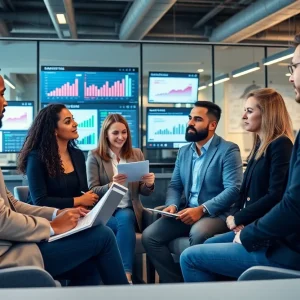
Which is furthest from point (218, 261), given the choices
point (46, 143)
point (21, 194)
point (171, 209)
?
point (21, 194)

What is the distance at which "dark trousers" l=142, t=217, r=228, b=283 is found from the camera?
2709 millimetres

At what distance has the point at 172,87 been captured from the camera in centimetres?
583

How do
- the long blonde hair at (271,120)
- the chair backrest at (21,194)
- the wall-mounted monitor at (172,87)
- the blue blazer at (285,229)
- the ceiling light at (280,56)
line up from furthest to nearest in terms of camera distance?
1. the ceiling light at (280,56)
2. the wall-mounted monitor at (172,87)
3. the chair backrest at (21,194)
4. the long blonde hair at (271,120)
5. the blue blazer at (285,229)

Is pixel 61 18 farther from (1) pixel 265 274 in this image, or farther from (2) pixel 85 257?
(1) pixel 265 274

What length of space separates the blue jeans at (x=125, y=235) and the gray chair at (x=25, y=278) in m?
1.35

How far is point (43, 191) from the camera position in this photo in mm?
2584

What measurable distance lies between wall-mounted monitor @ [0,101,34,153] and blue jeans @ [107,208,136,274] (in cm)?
284

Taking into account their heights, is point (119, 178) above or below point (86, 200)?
above

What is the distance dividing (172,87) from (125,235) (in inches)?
132

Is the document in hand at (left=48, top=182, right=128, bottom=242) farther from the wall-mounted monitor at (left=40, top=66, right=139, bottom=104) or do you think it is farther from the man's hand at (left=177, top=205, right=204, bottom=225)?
the wall-mounted monitor at (left=40, top=66, right=139, bottom=104)

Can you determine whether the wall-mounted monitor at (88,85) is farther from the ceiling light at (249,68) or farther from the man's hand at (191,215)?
the ceiling light at (249,68)

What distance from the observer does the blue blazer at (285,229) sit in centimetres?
153

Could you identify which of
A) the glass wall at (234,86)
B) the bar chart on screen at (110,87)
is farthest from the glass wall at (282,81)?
the bar chart on screen at (110,87)

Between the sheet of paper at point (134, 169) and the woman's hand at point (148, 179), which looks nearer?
the sheet of paper at point (134, 169)
